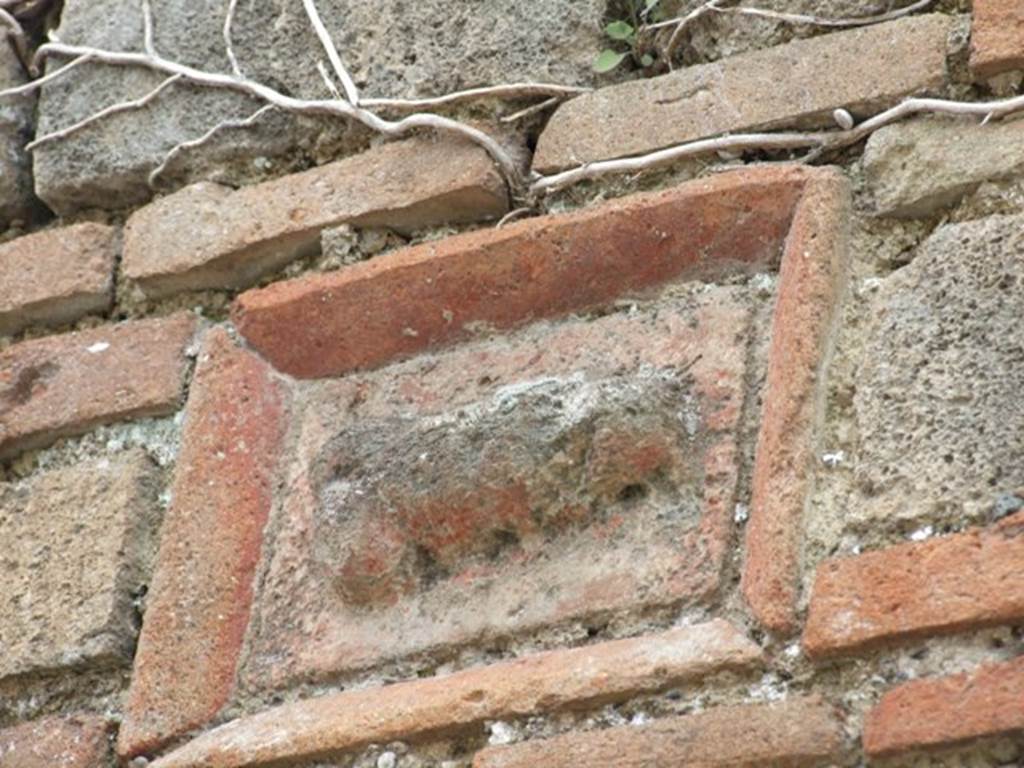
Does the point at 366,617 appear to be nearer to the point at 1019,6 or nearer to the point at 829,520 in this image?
the point at 829,520

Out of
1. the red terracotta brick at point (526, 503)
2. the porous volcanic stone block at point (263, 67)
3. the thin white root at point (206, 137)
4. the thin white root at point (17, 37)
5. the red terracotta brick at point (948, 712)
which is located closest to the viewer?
the red terracotta brick at point (948, 712)

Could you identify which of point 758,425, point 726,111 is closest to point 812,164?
point 726,111

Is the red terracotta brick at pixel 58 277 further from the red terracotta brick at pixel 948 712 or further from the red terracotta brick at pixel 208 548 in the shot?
the red terracotta brick at pixel 948 712

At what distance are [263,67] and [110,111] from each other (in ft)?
0.67

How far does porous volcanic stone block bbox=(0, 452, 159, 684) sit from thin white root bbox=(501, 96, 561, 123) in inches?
21.8

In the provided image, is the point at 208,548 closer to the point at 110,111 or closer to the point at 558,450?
the point at 558,450

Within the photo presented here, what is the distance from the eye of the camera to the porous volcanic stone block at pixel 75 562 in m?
2.51

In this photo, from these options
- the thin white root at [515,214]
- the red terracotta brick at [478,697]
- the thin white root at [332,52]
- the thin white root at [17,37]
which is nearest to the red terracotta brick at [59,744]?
the red terracotta brick at [478,697]

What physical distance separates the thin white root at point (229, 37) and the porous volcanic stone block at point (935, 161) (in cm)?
84

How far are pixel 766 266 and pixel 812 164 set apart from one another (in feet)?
0.40

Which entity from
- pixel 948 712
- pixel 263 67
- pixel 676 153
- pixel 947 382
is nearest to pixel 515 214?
pixel 676 153

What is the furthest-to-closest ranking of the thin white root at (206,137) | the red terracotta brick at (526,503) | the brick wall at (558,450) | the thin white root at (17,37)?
the thin white root at (17,37) < the thin white root at (206,137) < the red terracotta brick at (526,503) < the brick wall at (558,450)

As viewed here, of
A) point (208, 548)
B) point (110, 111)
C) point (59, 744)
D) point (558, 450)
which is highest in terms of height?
point (110, 111)

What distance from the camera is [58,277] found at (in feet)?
9.43
